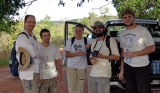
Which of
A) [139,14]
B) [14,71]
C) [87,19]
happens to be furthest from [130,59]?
[87,19]

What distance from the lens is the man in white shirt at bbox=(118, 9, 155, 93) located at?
12.8 ft

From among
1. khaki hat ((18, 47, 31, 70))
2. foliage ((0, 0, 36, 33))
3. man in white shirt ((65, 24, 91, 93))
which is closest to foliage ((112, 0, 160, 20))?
foliage ((0, 0, 36, 33))

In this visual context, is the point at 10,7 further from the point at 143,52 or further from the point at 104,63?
the point at 143,52

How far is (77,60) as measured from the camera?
5.04m

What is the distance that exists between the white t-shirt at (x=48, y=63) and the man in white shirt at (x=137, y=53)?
1171 mm

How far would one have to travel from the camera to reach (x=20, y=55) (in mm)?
3689

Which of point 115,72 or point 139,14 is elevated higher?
point 139,14

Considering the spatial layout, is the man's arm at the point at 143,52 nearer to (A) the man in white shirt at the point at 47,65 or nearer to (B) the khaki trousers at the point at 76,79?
(A) the man in white shirt at the point at 47,65

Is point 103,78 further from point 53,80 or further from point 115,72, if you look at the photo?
point 115,72

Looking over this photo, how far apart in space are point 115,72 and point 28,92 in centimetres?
191

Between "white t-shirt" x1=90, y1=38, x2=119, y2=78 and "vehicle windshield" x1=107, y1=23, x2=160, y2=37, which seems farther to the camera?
"vehicle windshield" x1=107, y1=23, x2=160, y2=37

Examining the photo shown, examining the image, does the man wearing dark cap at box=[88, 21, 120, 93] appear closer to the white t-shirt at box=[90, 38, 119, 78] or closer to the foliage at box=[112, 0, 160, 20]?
the white t-shirt at box=[90, 38, 119, 78]

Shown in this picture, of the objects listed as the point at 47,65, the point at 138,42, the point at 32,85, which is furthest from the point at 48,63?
the point at 138,42

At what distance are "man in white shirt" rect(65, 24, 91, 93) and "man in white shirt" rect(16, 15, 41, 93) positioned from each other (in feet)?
3.93
